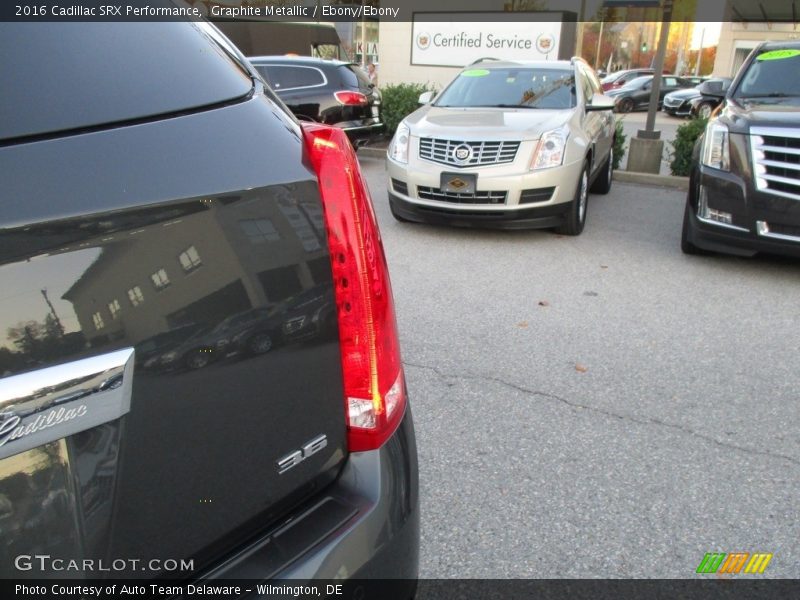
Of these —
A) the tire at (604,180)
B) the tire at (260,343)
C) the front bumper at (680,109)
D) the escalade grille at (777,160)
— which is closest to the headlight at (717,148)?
the escalade grille at (777,160)

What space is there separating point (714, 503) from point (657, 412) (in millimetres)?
696

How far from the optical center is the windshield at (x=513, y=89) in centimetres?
705

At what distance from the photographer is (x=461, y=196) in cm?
614

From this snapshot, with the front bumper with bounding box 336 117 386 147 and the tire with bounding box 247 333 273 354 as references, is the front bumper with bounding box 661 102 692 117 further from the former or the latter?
the tire with bounding box 247 333 273 354

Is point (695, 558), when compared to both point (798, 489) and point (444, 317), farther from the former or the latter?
point (444, 317)

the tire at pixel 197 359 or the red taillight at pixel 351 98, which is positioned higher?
the tire at pixel 197 359

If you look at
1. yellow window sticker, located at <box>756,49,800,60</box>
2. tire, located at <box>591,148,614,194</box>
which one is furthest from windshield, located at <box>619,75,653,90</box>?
yellow window sticker, located at <box>756,49,800,60</box>

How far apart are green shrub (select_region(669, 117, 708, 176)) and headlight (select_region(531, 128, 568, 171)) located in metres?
3.89

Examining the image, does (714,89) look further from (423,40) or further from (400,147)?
(423,40)

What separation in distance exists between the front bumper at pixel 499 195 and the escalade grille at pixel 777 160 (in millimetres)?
1614

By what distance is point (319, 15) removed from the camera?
21172mm

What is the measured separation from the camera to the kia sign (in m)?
14.5

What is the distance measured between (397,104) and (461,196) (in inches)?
275
